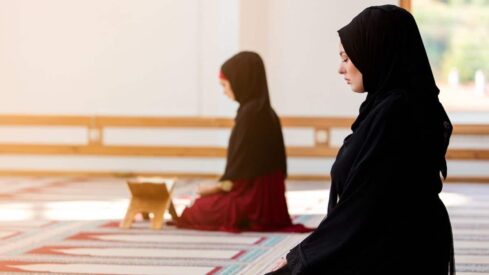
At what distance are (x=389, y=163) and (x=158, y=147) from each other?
661cm

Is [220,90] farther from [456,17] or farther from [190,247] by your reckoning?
[190,247]

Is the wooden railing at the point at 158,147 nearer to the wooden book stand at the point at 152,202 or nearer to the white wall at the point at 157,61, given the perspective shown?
the white wall at the point at 157,61

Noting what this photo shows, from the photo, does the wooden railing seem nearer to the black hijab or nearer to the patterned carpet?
the patterned carpet

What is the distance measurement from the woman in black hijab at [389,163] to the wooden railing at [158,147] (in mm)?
6245

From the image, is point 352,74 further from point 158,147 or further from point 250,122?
point 158,147

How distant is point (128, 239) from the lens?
549 centimetres

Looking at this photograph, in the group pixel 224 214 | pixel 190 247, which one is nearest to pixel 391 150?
pixel 190 247

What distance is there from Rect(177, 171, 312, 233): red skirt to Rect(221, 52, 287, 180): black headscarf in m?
0.08

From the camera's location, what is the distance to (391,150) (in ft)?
7.89

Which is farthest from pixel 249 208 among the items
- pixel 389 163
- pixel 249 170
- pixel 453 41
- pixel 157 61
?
pixel 453 41

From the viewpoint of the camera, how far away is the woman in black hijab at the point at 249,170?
5.71 metres

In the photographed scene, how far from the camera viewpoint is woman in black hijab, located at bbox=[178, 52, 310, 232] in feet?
18.7

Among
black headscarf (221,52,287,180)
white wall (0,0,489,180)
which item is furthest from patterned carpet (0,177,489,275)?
white wall (0,0,489,180)

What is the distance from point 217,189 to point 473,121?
3714mm
